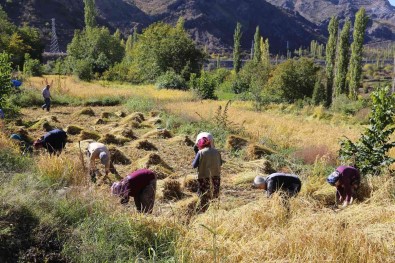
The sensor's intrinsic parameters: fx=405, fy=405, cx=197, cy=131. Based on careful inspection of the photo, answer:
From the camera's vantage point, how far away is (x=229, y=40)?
172m

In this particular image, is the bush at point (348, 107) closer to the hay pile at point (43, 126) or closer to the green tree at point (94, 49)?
the hay pile at point (43, 126)

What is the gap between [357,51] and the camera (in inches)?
1518

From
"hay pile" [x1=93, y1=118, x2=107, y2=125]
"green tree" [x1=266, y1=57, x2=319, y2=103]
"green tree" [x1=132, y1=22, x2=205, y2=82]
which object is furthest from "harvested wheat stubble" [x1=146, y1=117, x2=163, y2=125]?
"green tree" [x1=266, y1=57, x2=319, y2=103]

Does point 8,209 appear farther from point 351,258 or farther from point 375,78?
point 375,78

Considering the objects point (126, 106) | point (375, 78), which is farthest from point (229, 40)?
point (126, 106)

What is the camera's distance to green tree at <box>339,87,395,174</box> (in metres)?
8.02

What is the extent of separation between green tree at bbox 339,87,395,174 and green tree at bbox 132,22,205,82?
1001 inches

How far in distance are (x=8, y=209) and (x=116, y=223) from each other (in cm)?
101

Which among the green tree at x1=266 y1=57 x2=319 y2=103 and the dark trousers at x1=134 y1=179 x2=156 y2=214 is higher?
the green tree at x1=266 y1=57 x2=319 y2=103

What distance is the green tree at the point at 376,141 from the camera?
802cm

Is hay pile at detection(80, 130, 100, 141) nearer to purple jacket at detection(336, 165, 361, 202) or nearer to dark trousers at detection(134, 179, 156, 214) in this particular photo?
dark trousers at detection(134, 179, 156, 214)

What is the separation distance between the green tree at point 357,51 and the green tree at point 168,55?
14.7m

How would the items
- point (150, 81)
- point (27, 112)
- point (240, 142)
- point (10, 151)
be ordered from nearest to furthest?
point (10, 151), point (240, 142), point (27, 112), point (150, 81)

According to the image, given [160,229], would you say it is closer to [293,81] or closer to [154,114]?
[154,114]
